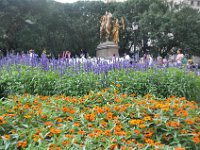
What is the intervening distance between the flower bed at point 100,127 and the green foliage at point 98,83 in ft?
9.17

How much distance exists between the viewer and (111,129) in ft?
11.8

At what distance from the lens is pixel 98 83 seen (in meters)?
7.61

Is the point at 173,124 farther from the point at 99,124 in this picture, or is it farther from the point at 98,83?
the point at 98,83

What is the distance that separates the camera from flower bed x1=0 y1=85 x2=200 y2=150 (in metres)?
3.22

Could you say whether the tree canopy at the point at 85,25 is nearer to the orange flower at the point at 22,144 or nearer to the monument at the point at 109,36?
the monument at the point at 109,36

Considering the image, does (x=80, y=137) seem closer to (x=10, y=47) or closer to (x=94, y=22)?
(x=10, y=47)

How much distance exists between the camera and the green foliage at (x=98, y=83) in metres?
7.61

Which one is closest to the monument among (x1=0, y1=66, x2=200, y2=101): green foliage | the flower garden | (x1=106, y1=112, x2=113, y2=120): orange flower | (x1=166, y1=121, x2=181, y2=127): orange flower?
(x1=0, y1=66, x2=200, y2=101): green foliage

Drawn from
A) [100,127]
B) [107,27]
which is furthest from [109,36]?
[100,127]

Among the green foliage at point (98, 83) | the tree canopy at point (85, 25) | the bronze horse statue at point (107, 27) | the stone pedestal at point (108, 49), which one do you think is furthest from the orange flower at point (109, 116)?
the tree canopy at point (85, 25)

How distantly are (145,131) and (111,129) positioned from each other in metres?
0.38

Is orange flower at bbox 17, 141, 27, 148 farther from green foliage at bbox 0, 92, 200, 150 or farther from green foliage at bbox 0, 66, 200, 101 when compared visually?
green foliage at bbox 0, 66, 200, 101

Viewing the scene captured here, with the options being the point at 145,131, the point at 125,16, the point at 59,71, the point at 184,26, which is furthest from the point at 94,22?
the point at 145,131

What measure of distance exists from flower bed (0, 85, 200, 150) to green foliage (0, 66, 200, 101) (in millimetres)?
2794
